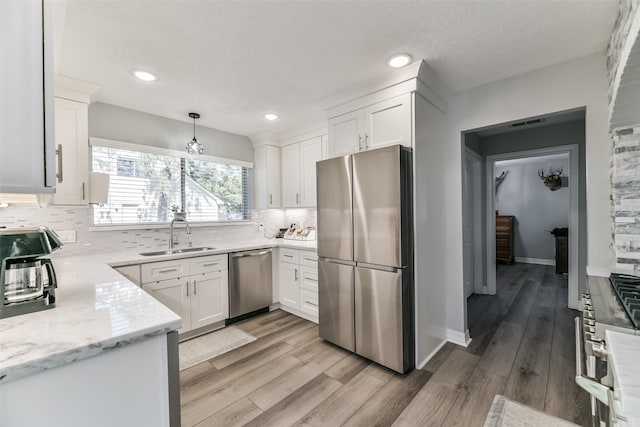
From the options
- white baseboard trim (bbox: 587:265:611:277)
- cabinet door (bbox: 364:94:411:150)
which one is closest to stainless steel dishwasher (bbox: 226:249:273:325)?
cabinet door (bbox: 364:94:411:150)

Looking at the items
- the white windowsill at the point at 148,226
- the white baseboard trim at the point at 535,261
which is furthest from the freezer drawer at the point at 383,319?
the white baseboard trim at the point at 535,261

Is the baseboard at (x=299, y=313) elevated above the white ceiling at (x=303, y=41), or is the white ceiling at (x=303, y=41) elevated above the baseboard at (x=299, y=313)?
the white ceiling at (x=303, y=41)

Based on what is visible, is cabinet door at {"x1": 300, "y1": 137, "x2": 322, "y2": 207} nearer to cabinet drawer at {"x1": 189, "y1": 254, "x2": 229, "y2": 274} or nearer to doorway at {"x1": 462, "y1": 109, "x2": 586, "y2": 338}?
cabinet drawer at {"x1": 189, "y1": 254, "x2": 229, "y2": 274}

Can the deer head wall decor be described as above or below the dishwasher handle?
above

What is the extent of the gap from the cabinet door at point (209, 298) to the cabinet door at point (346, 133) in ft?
6.14

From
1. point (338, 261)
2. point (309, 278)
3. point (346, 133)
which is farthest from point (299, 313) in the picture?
point (346, 133)

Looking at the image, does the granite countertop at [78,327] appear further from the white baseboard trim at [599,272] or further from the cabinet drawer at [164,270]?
the white baseboard trim at [599,272]

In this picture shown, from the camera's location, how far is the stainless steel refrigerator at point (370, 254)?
2.14 meters

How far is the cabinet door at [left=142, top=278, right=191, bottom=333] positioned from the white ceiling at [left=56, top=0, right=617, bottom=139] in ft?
6.05

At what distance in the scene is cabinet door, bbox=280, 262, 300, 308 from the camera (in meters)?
3.38

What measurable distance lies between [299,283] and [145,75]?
258cm

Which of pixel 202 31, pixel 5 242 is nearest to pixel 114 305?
pixel 5 242

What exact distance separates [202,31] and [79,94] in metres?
1.49

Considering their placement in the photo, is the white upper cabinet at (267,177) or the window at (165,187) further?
the white upper cabinet at (267,177)
